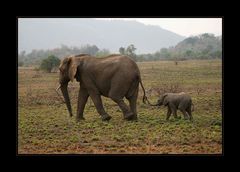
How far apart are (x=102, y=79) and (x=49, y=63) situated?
0.86 metres

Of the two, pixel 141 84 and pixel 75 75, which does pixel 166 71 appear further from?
pixel 75 75

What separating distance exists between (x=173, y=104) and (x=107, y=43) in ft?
4.39

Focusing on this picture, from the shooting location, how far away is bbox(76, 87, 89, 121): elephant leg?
33.8 ft

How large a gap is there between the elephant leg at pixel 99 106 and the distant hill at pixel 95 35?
744 mm

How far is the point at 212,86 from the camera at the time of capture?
10070mm

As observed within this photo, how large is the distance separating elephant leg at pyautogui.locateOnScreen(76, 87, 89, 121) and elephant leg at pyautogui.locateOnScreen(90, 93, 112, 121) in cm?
11

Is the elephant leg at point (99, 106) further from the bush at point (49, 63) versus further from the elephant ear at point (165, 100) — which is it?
the elephant ear at point (165, 100)

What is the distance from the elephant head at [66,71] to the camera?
10484 mm

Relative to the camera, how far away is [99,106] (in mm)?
10273

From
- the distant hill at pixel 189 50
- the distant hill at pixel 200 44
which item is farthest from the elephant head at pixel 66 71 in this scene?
the distant hill at pixel 200 44

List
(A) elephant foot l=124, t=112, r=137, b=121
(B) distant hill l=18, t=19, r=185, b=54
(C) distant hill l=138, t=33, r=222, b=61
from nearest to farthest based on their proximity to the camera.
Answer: (B) distant hill l=18, t=19, r=185, b=54 < (C) distant hill l=138, t=33, r=222, b=61 < (A) elephant foot l=124, t=112, r=137, b=121

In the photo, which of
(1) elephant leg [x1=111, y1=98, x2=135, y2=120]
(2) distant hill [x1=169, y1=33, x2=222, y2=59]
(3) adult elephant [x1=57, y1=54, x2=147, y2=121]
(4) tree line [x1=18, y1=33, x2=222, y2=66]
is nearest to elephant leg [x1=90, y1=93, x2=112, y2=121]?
(3) adult elephant [x1=57, y1=54, x2=147, y2=121]

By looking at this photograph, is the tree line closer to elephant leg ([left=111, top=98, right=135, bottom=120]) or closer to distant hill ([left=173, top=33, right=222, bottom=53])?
distant hill ([left=173, top=33, right=222, bottom=53])
